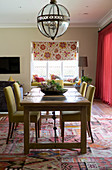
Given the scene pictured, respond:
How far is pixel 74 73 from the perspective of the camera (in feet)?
34.9

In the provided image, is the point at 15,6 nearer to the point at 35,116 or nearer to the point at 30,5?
the point at 30,5

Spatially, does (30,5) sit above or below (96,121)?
above

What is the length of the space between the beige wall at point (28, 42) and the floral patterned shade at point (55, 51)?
137 centimetres

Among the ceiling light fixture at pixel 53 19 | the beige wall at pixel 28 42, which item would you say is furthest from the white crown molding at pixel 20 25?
the ceiling light fixture at pixel 53 19

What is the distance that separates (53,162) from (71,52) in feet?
26.3

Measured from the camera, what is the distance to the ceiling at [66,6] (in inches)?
242

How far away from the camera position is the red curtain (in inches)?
287

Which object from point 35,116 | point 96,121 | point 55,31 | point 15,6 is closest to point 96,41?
point 15,6

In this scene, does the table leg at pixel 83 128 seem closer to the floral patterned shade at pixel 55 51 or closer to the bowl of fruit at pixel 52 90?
the bowl of fruit at pixel 52 90

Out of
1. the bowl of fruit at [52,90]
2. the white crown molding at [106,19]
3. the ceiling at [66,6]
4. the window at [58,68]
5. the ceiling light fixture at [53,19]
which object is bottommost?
the bowl of fruit at [52,90]

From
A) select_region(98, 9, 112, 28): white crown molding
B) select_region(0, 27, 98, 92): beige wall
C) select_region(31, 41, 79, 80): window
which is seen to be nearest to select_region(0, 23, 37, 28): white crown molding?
select_region(0, 27, 98, 92): beige wall

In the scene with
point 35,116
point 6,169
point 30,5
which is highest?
point 30,5

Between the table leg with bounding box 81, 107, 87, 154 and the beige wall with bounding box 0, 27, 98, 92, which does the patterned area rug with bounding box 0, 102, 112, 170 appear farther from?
the beige wall with bounding box 0, 27, 98, 92

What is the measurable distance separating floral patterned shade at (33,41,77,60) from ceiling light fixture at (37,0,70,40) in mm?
6687
